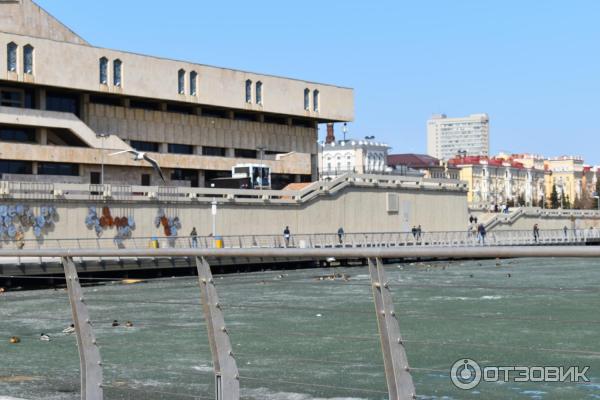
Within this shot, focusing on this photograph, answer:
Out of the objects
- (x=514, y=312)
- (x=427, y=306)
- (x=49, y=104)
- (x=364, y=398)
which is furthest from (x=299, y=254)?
(x=49, y=104)

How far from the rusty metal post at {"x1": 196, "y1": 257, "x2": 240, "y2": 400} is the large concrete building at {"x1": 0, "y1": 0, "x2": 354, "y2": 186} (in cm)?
5694

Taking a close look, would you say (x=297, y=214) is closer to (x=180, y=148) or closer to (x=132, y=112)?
(x=180, y=148)

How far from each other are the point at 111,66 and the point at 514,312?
48749 millimetres

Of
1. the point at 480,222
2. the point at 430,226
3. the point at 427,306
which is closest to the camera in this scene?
the point at 427,306

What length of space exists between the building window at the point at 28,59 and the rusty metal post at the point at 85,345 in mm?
60246

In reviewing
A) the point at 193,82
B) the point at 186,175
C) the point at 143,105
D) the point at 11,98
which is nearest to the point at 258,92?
the point at 193,82

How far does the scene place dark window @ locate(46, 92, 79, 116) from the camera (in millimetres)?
69062

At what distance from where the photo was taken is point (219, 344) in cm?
682

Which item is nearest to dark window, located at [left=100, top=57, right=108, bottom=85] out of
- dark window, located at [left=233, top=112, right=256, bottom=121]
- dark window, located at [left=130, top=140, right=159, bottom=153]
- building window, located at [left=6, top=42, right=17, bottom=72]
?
dark window, located at [left=130, top=140, right=159, bottom=153]

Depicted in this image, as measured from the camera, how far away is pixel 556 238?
3935 inches

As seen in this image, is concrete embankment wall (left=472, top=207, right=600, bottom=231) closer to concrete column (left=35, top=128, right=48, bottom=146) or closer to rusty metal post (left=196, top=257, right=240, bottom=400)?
concrete column (left=35, top=128, right=48, bottom=146)

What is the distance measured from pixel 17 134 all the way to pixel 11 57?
5.17m

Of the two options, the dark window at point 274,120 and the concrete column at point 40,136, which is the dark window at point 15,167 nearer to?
the concrete column at point 40,136

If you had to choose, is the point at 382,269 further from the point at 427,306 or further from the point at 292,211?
the point at 292,211
